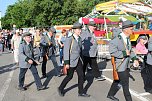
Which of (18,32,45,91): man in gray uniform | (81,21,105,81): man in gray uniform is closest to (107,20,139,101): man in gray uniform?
(18,32,45,91): man in gray uniform

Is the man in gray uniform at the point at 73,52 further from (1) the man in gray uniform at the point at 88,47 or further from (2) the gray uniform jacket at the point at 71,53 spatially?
(1) the man in gray uniform at the point at 88,47

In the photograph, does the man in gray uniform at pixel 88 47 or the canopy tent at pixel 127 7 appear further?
the canopy tent at pixel 127 7

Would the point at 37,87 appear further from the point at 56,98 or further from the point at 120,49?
the point at 120,49

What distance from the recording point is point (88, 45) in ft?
30.1

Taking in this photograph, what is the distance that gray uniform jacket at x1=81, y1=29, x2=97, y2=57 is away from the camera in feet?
29.9

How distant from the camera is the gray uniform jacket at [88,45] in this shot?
912 cm

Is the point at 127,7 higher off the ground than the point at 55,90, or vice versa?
the point at 127,7

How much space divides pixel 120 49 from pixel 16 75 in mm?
5761

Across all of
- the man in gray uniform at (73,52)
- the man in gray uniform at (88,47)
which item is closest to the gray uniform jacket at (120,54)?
the man in gray uniform at (73,52)

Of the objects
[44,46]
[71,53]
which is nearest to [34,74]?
[71,53]

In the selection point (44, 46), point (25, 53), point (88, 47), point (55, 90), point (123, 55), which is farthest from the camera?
point (44, 46)

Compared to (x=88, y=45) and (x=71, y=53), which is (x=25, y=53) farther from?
(x=88, y=45)

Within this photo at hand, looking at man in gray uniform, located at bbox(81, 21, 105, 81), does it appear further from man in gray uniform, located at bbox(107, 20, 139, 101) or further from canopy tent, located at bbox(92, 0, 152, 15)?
canopy tent, located at bbox(92, 0, 152, 15)

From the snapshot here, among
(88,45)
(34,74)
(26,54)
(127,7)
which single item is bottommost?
(34,74)
